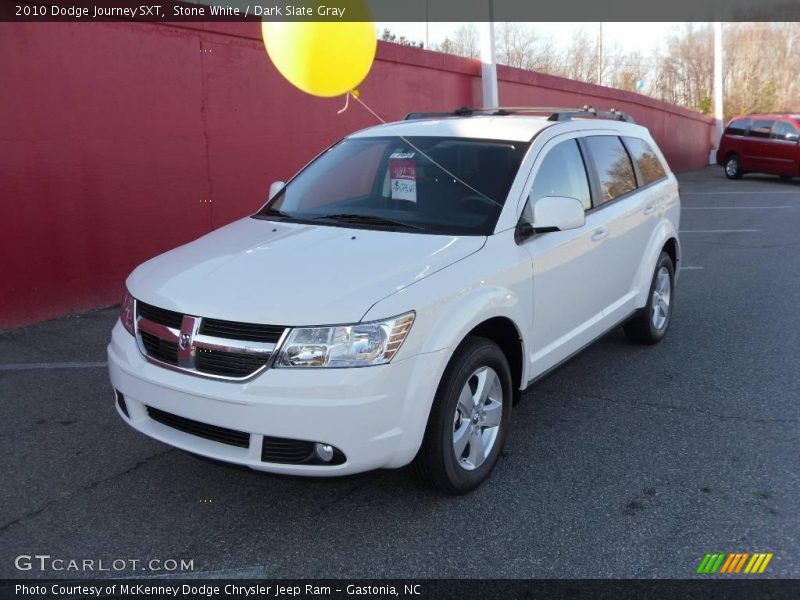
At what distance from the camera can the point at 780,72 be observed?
1736 inches

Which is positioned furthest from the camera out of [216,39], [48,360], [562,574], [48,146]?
[216,39]

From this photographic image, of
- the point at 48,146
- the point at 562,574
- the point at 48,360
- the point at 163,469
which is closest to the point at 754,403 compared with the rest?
the point at 562,574

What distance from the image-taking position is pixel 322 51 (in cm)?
415

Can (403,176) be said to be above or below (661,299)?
above

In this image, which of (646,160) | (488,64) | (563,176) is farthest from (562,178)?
(488,64)

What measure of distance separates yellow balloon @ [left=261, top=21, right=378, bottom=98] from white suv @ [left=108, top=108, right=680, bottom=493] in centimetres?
53

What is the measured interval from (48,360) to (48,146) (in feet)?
6.36

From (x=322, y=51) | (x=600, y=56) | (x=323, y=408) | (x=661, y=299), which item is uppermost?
(x=600, y=56)

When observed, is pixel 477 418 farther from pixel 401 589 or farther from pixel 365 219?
pixel 365 219

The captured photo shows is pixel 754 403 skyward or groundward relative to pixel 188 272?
groundward

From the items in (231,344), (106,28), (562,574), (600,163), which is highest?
(106,28)

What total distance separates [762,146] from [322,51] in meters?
19.2

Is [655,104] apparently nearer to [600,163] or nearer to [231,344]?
[600,163]

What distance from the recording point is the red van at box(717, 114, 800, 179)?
64.2ft
